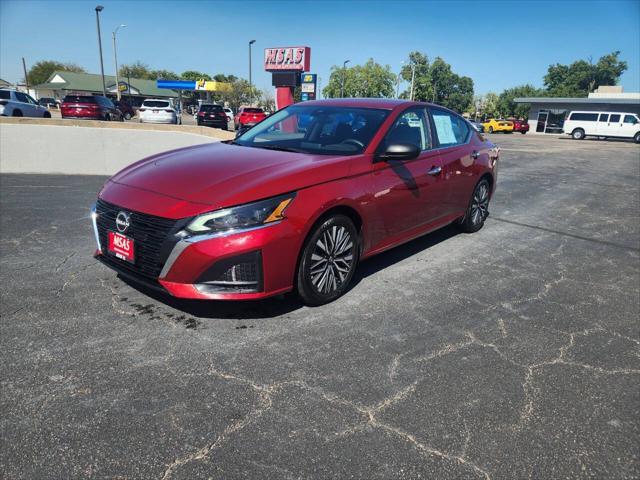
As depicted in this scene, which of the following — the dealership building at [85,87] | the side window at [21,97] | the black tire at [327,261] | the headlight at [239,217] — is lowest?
the black tire at [327,261]

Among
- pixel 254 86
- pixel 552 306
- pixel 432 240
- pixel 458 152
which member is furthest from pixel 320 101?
pixel 254 86

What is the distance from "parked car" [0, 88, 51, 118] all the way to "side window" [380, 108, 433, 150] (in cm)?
1905

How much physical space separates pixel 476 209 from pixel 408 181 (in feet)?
6.98

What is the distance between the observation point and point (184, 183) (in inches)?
126

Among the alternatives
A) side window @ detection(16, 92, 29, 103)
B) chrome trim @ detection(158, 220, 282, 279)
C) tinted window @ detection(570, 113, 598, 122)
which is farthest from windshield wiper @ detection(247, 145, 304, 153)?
tinted window @ detection(570, 113, 598, 122)

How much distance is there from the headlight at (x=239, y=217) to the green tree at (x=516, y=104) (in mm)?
88349

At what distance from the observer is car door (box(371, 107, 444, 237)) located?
389 centimetres

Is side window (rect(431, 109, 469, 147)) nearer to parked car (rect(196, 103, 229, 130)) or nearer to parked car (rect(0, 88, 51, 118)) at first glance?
parked car (rect(0, 88, 51, 118))

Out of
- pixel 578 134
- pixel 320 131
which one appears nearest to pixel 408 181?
pixel 320 131

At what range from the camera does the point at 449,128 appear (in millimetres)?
5148

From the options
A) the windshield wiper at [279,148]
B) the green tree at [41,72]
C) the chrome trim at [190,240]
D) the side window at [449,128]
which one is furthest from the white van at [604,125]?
the green tree at [41,72]

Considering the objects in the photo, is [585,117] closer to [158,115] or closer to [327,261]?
[158,115]

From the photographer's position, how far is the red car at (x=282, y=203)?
9.64 ft

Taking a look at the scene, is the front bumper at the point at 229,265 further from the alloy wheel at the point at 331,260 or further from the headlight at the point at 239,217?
the alloy wheel at the point at 331,260
